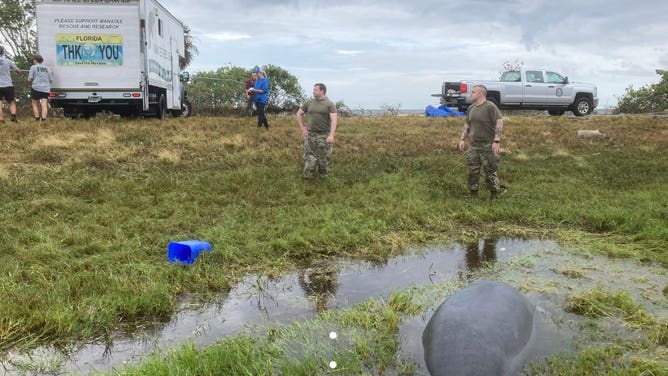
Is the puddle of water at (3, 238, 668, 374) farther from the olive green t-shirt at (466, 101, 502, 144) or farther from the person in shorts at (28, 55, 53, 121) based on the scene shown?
the person in shorts at (28, 55, 53, 121)

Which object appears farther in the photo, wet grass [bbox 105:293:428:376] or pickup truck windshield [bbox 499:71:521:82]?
pickup truck windshield [bbox 499:71:521:82]

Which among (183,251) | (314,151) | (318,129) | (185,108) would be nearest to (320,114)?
(318,129)

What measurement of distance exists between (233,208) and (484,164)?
3.88m

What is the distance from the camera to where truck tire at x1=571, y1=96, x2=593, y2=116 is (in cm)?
2065

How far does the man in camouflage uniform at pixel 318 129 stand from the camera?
29.9ft

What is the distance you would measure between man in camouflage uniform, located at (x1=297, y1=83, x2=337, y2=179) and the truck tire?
14.8 meters

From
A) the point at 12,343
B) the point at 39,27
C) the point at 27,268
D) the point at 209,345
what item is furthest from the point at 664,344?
the point at 39,27

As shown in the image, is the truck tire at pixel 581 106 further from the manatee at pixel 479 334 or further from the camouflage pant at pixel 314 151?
the manatee at pixel 479 334

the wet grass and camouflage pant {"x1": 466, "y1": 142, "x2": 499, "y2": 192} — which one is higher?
camouflage pant {"x1": 466, "y1": 142, "x2": 499, "y2": 192}

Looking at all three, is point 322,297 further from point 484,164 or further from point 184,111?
point 184,111

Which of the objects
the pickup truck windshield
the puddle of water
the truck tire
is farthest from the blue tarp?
the puddle of water

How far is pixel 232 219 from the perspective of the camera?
Answer: 279 inches

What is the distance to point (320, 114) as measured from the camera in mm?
9109

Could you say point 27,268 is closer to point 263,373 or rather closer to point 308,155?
point 263,373
